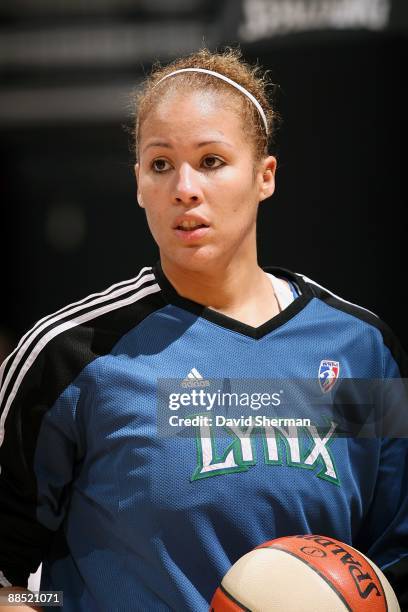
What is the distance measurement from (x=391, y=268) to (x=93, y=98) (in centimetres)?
129

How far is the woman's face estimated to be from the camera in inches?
66.0

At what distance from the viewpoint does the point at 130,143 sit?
6.96 ft

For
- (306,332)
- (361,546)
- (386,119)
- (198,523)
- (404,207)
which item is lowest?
(361,546)

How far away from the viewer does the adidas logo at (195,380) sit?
5.62 feet

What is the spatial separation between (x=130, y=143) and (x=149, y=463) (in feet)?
2.61

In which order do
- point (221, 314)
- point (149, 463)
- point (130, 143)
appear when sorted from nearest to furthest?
1. point (149, 463)
2. point (221, 314)
3. point (130, 143)

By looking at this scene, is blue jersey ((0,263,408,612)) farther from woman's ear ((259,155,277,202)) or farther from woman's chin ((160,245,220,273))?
woman's ear ((259,155,277,202))

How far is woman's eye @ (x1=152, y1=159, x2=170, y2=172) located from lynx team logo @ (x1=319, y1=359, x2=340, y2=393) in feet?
1.52

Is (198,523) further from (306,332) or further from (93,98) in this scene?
(93,98)

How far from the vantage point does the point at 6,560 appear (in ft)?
5.55

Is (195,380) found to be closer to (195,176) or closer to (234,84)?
(195,176)

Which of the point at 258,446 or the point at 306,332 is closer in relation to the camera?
the point at 258,446

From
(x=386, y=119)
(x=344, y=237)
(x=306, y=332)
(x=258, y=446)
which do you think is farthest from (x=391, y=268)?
(x=258, y=446)

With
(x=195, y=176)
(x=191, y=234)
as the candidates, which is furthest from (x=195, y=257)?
(x=195, y=176)
